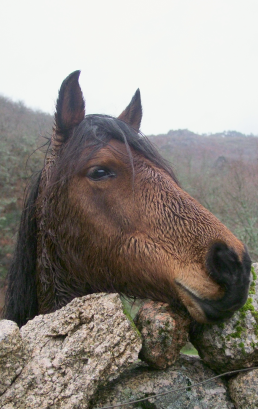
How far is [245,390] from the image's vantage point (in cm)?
162

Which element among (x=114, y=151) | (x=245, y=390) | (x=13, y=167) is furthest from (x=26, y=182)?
(x=245, y=390)

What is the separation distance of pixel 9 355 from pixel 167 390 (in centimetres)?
90

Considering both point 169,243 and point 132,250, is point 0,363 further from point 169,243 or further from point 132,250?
point 169,243

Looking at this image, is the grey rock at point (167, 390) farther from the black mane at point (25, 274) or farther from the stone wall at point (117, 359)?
the black mane at point (25, 274)

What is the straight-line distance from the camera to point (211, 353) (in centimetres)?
175

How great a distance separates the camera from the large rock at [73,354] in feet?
4.75

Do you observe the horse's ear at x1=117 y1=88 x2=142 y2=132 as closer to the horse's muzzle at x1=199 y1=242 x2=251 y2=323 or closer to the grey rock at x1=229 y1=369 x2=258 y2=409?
the horse's muzzle at x1=199 y1=242 x2=251 y2=323

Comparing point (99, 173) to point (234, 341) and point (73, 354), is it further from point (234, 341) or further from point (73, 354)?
point (234, 341)

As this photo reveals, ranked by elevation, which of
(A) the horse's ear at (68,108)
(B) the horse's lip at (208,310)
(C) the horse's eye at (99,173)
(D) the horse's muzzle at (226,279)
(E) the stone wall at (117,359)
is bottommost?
(E) the stone wall at (117,359)

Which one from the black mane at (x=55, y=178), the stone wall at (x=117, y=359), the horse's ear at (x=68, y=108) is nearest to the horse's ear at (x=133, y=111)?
the black mane at (x=55, y=178)

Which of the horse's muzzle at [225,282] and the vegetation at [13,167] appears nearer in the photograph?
the horse's muzzle at [225,282]

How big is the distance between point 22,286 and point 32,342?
107cm

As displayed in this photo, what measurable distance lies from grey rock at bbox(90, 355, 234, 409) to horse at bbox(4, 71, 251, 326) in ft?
1.23

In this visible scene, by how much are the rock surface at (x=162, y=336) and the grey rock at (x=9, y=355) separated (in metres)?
0.69
